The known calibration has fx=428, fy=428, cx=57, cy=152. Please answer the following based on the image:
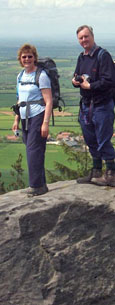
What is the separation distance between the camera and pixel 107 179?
6.89m

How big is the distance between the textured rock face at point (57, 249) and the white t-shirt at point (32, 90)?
4.42 feet

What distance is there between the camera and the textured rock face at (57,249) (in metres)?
6.22

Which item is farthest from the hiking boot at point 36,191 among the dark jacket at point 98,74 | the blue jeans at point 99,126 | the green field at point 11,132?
the green field at point 11,132

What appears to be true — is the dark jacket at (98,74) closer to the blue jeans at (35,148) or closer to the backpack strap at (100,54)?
the backpack strap at (100,54)

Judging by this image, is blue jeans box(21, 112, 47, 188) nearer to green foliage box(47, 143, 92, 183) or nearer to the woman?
the woman

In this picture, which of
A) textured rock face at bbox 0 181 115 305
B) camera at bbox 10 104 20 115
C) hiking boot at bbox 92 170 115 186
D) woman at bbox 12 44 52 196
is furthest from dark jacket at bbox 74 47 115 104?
textured rock face at bbox 0 181 115 305

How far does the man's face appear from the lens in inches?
238

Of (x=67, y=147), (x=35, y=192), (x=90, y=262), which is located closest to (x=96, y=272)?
(x=90, y=262)

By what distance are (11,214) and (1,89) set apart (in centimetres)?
11075

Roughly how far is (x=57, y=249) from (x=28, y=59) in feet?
9.14

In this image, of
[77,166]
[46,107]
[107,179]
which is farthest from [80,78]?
[77,166]

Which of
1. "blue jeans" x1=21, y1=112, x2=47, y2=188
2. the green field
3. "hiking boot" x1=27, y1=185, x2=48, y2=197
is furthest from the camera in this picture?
the green field

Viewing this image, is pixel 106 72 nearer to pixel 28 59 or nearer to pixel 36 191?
pixel 28 59

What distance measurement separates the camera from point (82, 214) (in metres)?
6.34
